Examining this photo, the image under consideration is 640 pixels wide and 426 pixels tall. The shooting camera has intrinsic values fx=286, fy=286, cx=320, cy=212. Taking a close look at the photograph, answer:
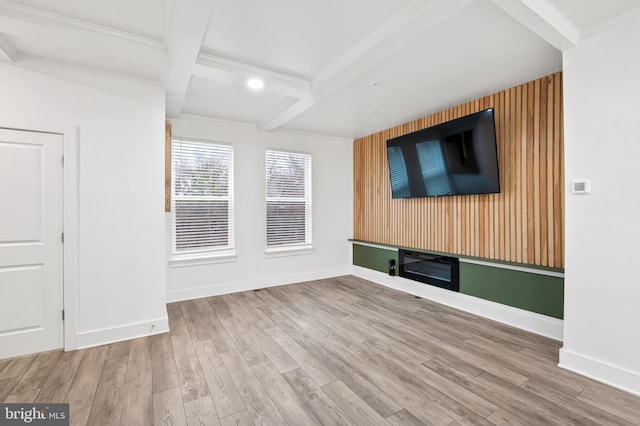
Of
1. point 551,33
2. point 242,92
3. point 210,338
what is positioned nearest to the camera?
point 551,33

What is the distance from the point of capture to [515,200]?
3279 millimetres

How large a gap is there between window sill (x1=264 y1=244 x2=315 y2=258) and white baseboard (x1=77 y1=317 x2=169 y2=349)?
6.62 ft

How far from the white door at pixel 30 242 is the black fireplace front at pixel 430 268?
4.26 m

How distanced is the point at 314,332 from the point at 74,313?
235 cm

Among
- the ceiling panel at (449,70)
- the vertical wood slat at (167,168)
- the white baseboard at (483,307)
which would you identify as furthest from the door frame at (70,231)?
the white baseboard at (483,307)

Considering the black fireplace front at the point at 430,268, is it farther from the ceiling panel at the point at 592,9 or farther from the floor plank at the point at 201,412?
the floor plank at the point at 201,412

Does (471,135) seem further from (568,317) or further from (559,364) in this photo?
(559,364)

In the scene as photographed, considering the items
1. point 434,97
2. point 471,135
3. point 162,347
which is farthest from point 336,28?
point 162,347

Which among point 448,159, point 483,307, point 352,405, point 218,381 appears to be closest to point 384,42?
point 448,159

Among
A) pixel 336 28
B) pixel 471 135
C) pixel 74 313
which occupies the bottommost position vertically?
pixel 74 313

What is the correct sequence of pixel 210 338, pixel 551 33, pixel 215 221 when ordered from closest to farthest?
pixel 551 33
pixel 210 338
pixel 215 221

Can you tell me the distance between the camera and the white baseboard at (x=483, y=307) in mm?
2936

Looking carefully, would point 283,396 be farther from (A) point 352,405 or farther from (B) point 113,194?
(B) point 113,194

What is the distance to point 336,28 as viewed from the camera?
7.36 feet
